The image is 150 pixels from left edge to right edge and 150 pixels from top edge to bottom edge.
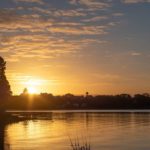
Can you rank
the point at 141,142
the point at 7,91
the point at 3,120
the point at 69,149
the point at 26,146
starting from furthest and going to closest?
the point at 7,91 → the point at 3,120 → the point at 141,142 → the point at 26,146 → the point at 69,149

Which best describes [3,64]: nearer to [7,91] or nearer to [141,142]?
[7,91]

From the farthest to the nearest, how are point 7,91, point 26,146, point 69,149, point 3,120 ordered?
point 7,91
point 3,120
point 26,146
point 69,149

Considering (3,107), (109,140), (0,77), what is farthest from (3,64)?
(109,140)

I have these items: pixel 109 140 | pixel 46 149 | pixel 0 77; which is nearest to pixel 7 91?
pixel 0 77

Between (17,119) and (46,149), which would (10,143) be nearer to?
(46,149)

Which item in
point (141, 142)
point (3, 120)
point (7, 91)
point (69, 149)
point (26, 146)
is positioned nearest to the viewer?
point (69, 149)

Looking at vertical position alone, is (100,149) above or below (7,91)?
below

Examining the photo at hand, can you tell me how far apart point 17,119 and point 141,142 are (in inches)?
2681

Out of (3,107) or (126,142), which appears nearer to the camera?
(126,142)

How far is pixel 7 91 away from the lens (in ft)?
394

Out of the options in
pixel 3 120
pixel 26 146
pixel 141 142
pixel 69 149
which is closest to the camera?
pixel 69 149

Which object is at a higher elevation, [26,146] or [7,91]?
[7,91]

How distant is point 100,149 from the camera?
168 feet

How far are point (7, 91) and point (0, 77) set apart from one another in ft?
13.9
